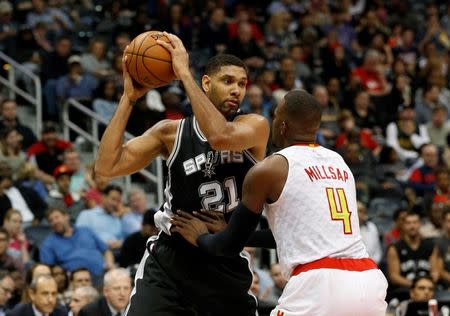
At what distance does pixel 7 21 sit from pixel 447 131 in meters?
7.49

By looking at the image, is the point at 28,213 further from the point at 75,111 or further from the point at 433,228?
the point at 433,228

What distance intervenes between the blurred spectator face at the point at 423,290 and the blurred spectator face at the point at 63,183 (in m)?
4.58

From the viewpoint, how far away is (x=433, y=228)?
1334 cm

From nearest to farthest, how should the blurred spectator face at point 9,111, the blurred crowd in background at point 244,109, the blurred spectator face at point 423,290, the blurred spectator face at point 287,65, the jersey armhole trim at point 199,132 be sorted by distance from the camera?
the jersey armhole trim at point 199,132 < the blurred spectator face at point 423,290 < the blurred crowd in background at point 244,109 < the blurred spectator face at point 9,111 < the blurred spectator face at point 287,65

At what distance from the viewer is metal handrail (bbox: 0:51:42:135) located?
1396cm

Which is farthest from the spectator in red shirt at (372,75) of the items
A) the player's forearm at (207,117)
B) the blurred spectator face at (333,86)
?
the player's forearm at (207,117)

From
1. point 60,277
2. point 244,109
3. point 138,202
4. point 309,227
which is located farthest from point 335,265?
point 244,109

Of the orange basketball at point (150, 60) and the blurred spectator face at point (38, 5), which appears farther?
the blurred spectator face at point (38, 5)

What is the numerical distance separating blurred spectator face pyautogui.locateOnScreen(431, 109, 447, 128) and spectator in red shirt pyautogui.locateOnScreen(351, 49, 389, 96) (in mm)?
1374

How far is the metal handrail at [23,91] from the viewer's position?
14.0m

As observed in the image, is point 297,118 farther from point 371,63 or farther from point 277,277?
point 371,63

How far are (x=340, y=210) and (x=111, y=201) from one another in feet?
23.9

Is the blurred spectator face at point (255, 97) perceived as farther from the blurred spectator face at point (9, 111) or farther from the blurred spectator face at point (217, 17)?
the blurred spectator face at point (9, 111)

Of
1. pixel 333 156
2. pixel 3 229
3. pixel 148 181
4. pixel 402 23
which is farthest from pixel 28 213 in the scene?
pixel 402 23
